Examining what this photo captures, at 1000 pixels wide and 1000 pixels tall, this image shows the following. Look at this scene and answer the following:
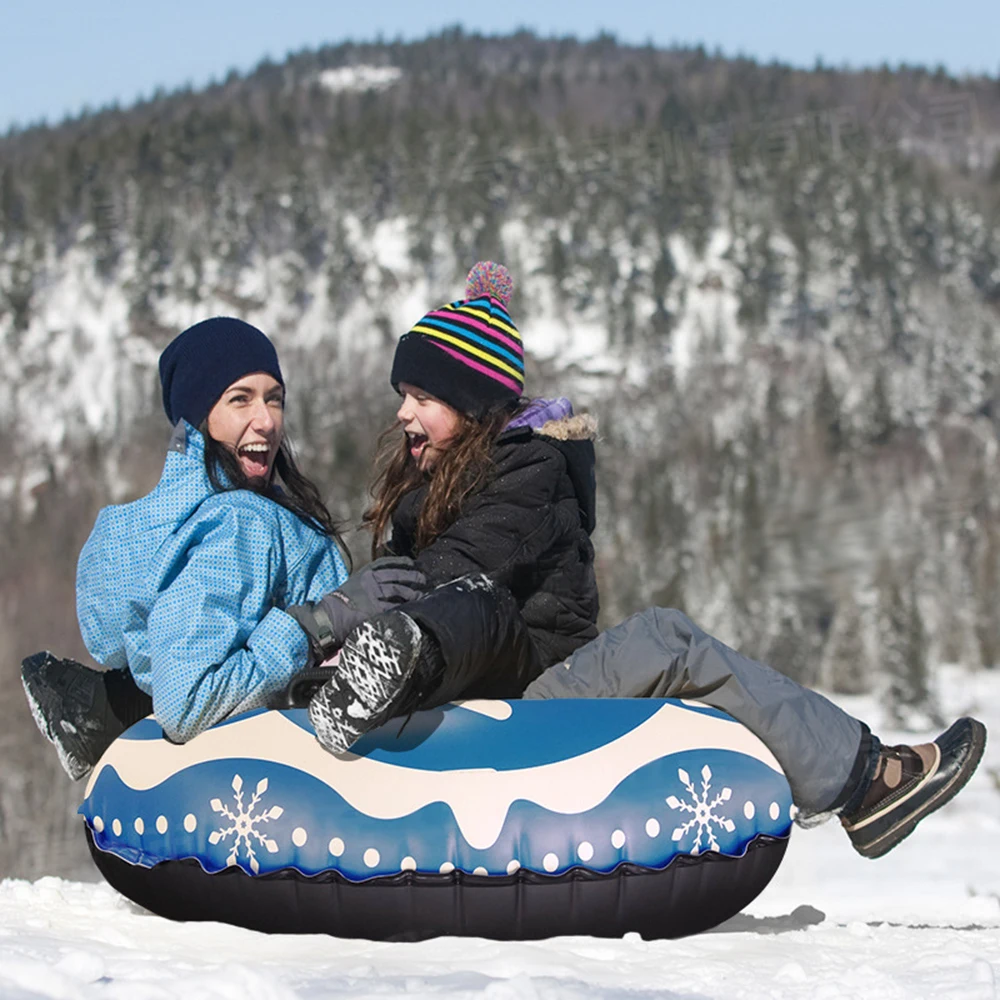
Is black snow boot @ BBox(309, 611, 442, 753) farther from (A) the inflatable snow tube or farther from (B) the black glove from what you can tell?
(B) the black glove

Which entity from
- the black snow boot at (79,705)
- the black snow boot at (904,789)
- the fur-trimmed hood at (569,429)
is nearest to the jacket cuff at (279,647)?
the black snow boot at (79,705)

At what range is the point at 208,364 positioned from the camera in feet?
13.2

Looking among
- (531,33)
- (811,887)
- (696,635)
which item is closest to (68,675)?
(696,635)

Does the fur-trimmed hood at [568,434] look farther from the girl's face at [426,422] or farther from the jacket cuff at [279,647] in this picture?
the jacket cuff at [279,647]

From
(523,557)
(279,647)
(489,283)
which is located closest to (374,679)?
(279,647)

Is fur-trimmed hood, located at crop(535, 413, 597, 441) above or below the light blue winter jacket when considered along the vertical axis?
above

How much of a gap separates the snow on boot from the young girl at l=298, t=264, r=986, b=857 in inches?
0.5

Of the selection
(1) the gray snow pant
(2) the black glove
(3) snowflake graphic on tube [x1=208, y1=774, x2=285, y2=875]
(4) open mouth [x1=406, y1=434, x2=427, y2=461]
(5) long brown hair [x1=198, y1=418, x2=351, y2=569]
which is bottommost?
(3) snowflake graphic on tube [x1=208, y1=774, x2=285, y2=875]

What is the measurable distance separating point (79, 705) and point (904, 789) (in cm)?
226

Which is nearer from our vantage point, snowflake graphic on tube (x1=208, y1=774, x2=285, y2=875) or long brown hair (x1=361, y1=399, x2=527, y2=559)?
snowflake graphic on tube (x1=208, y1=774, x2=285, y2=875)

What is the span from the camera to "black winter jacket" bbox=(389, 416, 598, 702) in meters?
3.57

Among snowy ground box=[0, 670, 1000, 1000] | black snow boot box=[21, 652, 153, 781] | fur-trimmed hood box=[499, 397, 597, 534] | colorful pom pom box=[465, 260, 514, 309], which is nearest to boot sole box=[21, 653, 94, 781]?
black snow boot box=[21, 652, 153, 781]

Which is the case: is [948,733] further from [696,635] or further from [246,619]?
[246,619]

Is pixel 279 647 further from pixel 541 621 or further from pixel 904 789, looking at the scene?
pixel 904 789
